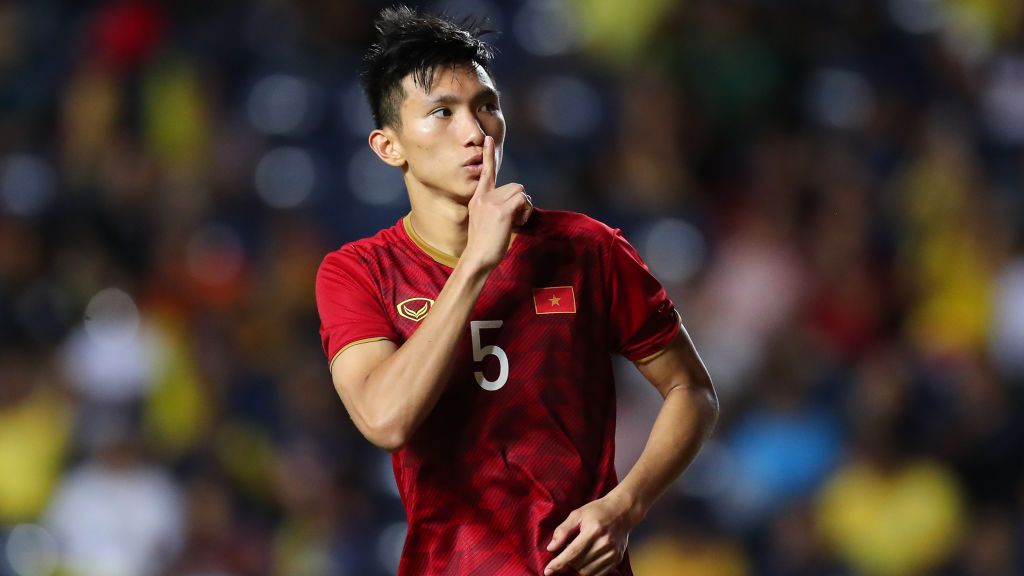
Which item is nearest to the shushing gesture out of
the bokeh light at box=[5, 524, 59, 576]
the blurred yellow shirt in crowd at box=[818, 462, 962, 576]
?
the blurred yellow shirt in crowd at box=[818, 462, 962, 576]

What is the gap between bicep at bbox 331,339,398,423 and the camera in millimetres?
2701

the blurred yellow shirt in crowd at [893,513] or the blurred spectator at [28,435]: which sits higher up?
the blurred spectator at [28,435]

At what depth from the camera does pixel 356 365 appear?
8.95 feet

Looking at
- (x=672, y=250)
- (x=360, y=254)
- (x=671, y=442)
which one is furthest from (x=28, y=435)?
(x=671, y=442)

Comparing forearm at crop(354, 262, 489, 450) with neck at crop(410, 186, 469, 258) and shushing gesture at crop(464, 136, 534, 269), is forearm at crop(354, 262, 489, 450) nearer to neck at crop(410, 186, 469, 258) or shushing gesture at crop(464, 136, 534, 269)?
shushing gesture at crop(464, 136, 534, 269)

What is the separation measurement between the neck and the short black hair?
203mm

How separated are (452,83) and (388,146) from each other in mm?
237

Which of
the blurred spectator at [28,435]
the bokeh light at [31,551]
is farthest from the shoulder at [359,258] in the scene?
the blurred spectator at [28,435]

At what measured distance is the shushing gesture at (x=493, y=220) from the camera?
262 centimetres

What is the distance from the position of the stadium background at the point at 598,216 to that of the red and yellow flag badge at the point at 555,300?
339 centimetres

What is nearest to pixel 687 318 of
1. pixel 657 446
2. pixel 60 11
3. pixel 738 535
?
pixel 738 535

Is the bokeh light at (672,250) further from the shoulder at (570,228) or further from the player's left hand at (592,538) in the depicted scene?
the player's left hand at (592,538)

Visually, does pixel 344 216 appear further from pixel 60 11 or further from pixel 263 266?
pixel 60 11

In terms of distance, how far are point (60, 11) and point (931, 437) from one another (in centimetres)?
603
